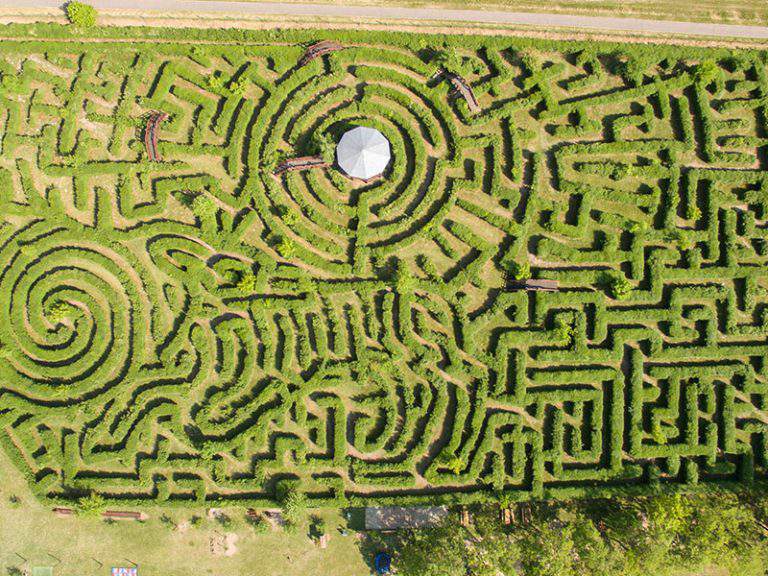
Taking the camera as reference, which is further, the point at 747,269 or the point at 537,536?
the point at 747,269

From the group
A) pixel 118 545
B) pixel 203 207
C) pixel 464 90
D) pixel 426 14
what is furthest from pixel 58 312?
pixel 426 14

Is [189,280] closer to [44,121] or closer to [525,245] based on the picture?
[44,121]

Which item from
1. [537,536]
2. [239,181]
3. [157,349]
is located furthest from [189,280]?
[537,536]

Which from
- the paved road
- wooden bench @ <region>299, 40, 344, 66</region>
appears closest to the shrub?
wooden bench @ <region>299, 40, 344, 66</region>

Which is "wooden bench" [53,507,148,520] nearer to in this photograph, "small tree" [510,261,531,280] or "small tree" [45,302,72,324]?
"small tree" [45,302,72,324]

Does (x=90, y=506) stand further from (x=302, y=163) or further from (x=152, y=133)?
(x=302, y=163)

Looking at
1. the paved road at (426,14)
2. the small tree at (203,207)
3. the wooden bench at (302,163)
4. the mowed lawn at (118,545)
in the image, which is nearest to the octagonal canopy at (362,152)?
the wooden bench at (302,163)

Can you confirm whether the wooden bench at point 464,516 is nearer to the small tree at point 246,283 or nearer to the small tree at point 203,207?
the small tree at point 246,283
